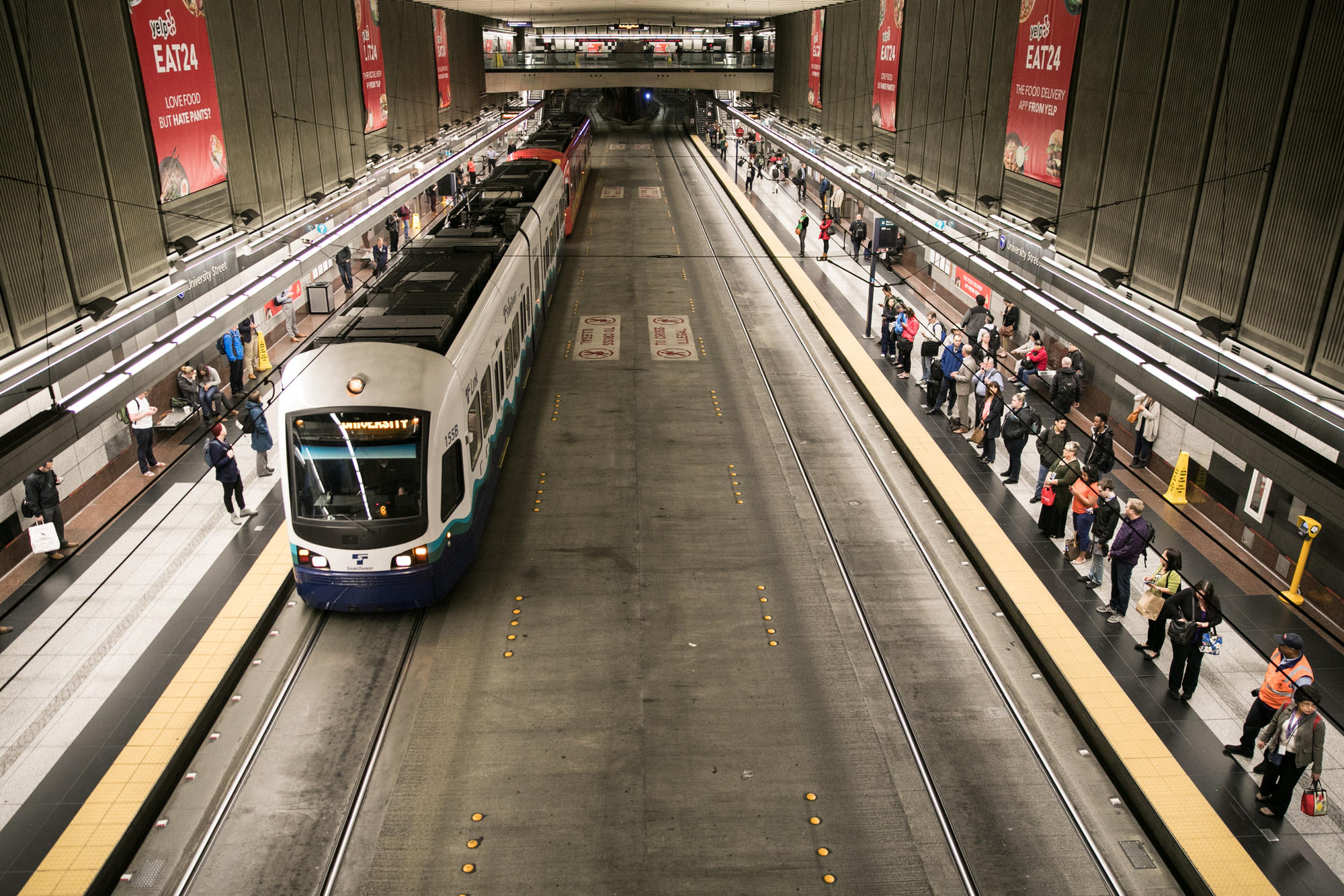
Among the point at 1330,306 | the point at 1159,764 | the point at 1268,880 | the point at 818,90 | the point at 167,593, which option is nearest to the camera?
the point at 1268,880

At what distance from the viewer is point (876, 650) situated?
10.3 meters

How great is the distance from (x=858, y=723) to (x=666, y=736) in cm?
191

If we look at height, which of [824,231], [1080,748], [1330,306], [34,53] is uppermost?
[34,53]

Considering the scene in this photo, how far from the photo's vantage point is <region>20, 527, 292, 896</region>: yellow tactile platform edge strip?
23.6 ft

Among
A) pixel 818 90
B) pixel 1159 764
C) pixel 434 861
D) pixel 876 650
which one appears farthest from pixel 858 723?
pixel 818 90

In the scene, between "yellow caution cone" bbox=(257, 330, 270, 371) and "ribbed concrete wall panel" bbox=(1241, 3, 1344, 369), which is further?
"yellow caution cone" bbox=(257, 330, 270, 371)

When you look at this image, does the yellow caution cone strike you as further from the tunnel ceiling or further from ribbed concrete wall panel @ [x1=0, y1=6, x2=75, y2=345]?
the tunnel ceiling

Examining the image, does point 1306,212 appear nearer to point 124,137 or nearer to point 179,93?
point 124,137

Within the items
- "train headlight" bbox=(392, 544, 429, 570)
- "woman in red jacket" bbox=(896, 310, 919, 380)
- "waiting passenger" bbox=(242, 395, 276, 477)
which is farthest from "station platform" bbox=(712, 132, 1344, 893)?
"waiting passenger" bbox=(242, 395, 276, 477)

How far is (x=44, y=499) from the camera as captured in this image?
11.5 m

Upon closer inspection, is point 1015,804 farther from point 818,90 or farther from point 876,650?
point 818,90

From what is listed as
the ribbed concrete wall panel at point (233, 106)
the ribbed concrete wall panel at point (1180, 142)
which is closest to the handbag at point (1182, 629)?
the ribbed concrete wall panel at point (1180, 142)

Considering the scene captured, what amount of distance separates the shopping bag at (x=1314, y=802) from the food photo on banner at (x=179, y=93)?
13933 mm

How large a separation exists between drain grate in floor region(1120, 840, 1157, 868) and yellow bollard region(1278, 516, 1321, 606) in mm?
4416
